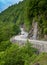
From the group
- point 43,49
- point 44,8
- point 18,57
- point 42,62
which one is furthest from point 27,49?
point 44,8

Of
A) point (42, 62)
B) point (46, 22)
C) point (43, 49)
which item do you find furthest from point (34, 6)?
point (42, 62)

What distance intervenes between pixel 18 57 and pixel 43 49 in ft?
36.7

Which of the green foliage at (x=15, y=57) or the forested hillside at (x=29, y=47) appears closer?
the forested hillside at (x=29, y=47)

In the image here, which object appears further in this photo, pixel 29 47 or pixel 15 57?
pixel 29 47

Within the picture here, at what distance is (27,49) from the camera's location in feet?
127

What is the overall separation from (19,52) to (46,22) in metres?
22.4

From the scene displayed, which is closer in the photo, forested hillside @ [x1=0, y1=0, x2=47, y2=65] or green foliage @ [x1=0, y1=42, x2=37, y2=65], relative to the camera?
forested hillside @ [x1=0, y1=0, x2=47, y2=65]

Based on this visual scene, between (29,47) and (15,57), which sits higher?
(29,47)

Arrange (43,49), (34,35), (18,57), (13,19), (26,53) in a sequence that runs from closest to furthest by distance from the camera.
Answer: (18,57) < (26,53) < (43,49) < (34,35) < (13,19)

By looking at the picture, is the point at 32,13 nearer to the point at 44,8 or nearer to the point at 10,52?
the point at 44,8

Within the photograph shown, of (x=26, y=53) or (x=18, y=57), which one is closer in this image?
(x=18, y=57)

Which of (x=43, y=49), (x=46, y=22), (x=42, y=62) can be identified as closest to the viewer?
(x=42, y=62)

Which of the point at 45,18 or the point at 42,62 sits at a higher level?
the point at 45,18

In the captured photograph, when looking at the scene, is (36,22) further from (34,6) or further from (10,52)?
(10,52)
